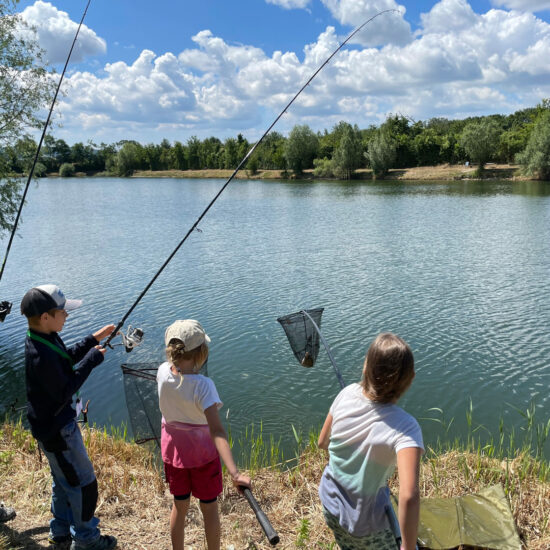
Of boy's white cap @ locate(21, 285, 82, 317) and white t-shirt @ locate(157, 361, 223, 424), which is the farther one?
boy's white cap @ locate(21, 285, 82, 317)

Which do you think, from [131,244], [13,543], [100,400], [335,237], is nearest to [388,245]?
[335,237]

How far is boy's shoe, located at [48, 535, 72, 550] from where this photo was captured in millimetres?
3248

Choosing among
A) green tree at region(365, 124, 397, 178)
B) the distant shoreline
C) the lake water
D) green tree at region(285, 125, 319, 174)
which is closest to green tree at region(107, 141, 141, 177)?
the distant shoreline

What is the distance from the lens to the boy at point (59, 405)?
9.55 feet

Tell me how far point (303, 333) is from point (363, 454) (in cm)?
359

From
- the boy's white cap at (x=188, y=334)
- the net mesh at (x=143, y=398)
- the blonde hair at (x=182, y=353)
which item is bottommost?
the net mesh at (x=143, y=398)

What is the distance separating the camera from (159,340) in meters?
9.94

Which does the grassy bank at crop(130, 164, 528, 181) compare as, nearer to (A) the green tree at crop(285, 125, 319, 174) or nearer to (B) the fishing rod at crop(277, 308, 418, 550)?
(A) the green tree at crop(285, 125, 319, 174)

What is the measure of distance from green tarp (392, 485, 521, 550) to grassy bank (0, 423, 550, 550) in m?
0.18

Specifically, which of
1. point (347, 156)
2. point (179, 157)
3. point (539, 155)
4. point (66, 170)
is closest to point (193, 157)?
point (179, 157)

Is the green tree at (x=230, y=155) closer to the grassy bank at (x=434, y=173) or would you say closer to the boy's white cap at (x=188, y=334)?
the grassy bank at (x=434, y=173)

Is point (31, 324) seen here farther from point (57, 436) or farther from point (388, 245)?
point (388, 245)

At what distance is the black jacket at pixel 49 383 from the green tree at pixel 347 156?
6944 cm

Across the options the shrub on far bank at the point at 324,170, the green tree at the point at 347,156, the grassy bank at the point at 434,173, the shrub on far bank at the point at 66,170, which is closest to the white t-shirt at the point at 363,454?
the grassy bank at the point at 434,173
